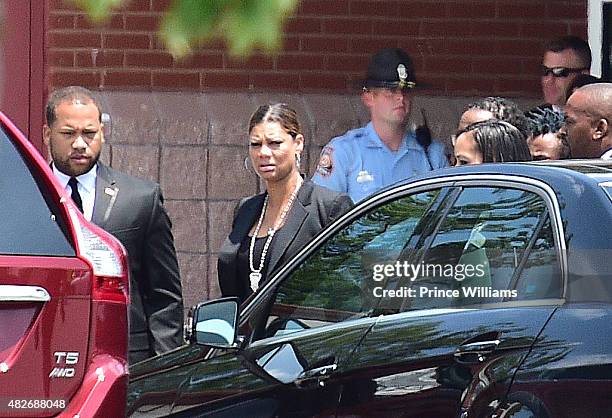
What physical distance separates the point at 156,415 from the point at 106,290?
0.64 meters

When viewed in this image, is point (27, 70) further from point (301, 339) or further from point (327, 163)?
point (301, 339)

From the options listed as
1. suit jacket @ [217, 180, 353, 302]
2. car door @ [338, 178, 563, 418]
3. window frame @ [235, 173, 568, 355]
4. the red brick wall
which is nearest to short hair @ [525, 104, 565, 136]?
suit jacket @ [217, 180, 353, 302]

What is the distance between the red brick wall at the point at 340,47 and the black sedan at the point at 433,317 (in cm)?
440

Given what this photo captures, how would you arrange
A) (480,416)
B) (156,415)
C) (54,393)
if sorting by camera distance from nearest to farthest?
(480,416) < (54,393) < (156,415)

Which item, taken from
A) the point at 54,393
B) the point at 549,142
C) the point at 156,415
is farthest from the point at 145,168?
the point at 54,393

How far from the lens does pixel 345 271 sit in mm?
4781

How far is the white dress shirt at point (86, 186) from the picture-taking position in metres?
6.54

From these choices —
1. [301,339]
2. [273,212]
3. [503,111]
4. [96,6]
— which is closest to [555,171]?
[301,339]

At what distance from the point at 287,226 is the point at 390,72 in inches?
61.0

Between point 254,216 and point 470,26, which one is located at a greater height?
point 470,26

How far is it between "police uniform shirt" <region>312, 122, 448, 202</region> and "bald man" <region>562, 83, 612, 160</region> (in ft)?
4.83

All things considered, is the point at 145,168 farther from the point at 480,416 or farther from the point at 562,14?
the point at 480,416

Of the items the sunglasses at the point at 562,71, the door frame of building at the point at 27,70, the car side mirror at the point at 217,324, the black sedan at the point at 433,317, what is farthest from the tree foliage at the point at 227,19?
the door frame of building at the point at 27,70

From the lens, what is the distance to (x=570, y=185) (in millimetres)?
4102
